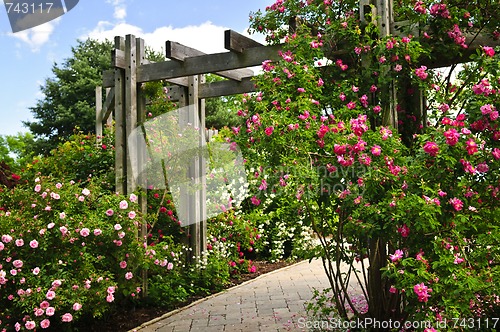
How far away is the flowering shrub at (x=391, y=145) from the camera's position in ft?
11.0

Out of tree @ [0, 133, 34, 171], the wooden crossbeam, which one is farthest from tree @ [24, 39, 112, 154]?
the wooden crossbeam

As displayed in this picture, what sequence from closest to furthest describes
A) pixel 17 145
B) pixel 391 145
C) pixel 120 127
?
pixel 391 145 → pixel 120 127 → pixel 17 145

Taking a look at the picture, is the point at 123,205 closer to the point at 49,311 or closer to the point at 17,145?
the point at 49,311

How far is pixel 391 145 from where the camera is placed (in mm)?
3771

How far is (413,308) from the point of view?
346 centimetres

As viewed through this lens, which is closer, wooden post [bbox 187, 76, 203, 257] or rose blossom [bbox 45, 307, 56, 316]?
rose blossom [bbox 45, 307, 56, 316]

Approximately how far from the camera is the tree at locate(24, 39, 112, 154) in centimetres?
2106

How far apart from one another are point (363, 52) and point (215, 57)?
65.4 inches

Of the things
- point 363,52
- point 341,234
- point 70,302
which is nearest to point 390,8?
point 363,52

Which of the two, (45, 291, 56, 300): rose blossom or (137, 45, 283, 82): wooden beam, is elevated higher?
(137, 45, 283, 82): wooden beam

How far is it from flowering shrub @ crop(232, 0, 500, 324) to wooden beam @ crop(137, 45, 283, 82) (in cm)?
18

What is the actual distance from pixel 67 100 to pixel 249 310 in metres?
18.4

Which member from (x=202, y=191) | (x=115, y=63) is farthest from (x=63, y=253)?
(x=202, y=191)

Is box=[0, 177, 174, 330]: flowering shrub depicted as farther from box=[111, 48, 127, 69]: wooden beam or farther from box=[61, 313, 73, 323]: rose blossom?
box=[111, 48, 127, 69]: wooden beam
